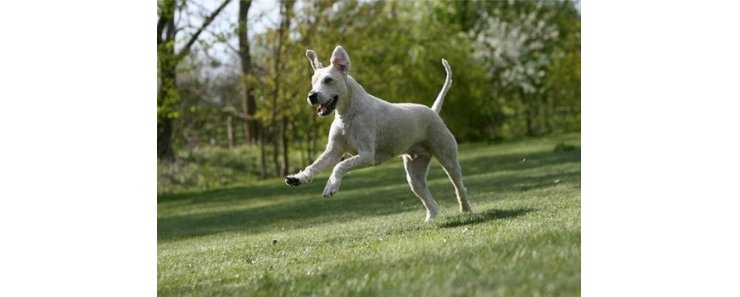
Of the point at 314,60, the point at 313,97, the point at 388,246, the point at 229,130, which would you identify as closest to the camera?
the point at 388,246

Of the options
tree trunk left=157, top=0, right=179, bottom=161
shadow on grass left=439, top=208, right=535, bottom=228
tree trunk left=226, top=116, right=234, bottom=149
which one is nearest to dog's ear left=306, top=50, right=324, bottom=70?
shadow on grass left=439, top=208, right=535, bottom=228

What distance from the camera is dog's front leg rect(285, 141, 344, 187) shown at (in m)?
5.76

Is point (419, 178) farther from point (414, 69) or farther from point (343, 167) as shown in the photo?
point (414, 69)

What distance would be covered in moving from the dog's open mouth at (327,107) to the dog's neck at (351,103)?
0.30 feet

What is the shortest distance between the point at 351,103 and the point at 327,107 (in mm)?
266

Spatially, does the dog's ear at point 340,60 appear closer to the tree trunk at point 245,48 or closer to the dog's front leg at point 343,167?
the dog's front leg at point 343,167

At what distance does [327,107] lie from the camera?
625 cm

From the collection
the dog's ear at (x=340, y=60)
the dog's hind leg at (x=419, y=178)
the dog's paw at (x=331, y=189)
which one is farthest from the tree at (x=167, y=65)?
the dog's paw at (x=331, y=189)

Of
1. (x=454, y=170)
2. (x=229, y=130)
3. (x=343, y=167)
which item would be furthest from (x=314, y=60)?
(x=229, y=130)

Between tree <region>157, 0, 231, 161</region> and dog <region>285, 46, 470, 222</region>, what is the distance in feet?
34.6

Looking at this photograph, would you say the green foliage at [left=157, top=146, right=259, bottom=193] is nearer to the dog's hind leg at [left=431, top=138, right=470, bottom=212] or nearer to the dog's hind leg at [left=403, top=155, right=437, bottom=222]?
the dog's hind leg at [left=403, top=155, right=437, bottom=222]

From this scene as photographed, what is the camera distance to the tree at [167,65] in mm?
17375
